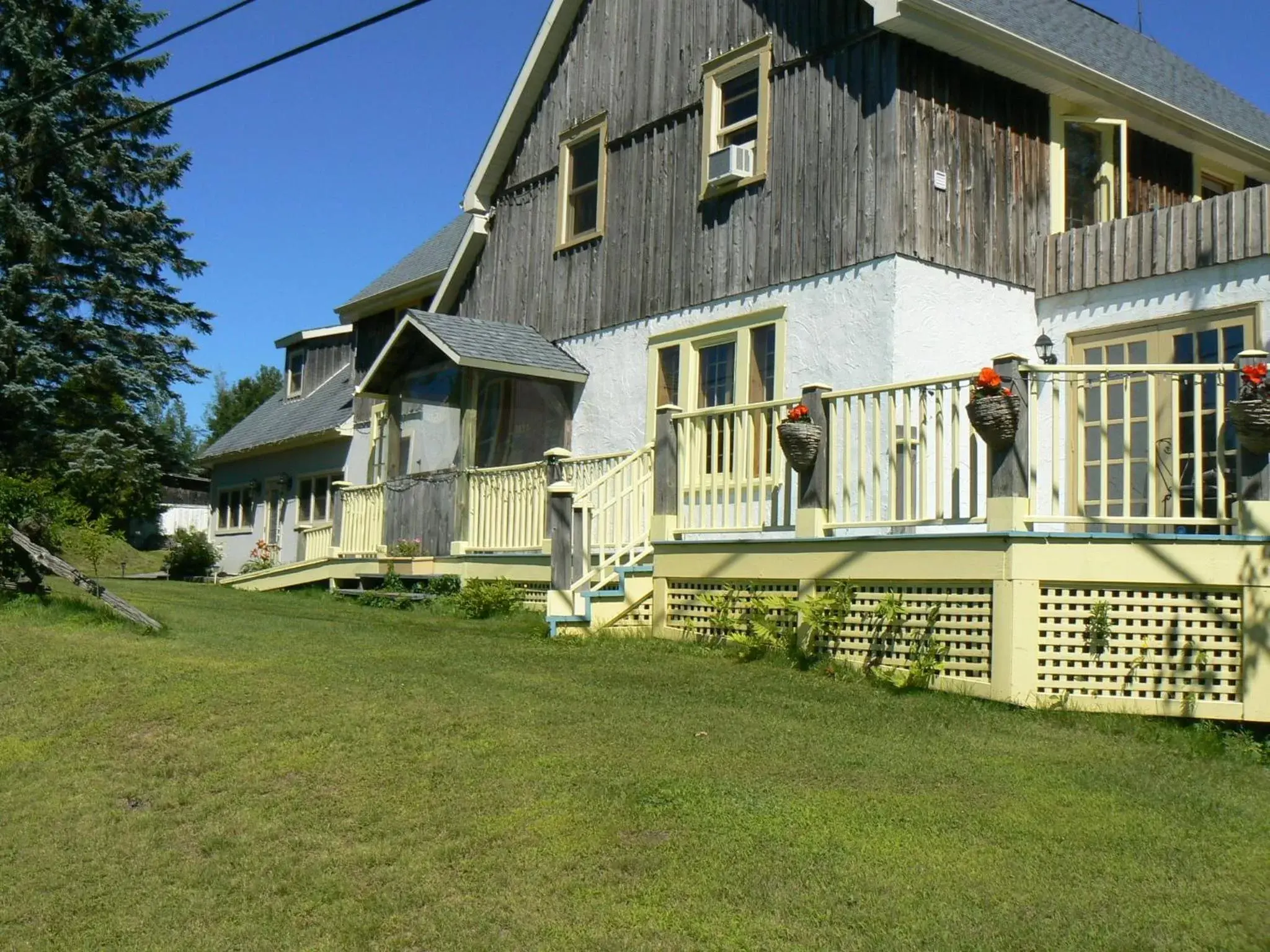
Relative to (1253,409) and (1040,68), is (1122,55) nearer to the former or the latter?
(1040,68)

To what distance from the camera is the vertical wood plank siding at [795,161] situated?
510 inches

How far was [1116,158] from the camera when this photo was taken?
14531mm

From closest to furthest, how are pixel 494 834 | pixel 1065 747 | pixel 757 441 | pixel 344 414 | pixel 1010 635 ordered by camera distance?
pixel 494 834 < pixel 1065 747 < pixel 1010 635 < pixel 757 441 < pixel 344 414

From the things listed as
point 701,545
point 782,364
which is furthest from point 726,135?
point 701,545

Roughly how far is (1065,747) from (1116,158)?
909 cm

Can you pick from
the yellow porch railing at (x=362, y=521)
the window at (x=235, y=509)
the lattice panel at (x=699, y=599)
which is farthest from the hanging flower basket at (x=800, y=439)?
the window at (x=235, y=509)

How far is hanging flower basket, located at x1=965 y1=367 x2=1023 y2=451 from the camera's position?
8.59 meters

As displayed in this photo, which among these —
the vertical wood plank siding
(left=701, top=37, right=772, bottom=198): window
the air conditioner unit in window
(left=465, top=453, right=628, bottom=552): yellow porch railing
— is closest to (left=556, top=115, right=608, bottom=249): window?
the vertical wood plank siding

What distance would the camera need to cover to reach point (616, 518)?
1274 cm

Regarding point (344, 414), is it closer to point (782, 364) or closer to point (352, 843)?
point (782, 364)

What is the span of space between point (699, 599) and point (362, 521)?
8.92 meters

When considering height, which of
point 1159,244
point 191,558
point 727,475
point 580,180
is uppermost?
point 580,180

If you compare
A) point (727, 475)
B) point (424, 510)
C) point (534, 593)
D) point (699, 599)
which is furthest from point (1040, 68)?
point (424, 510)

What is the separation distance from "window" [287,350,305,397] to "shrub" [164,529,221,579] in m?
4.06
